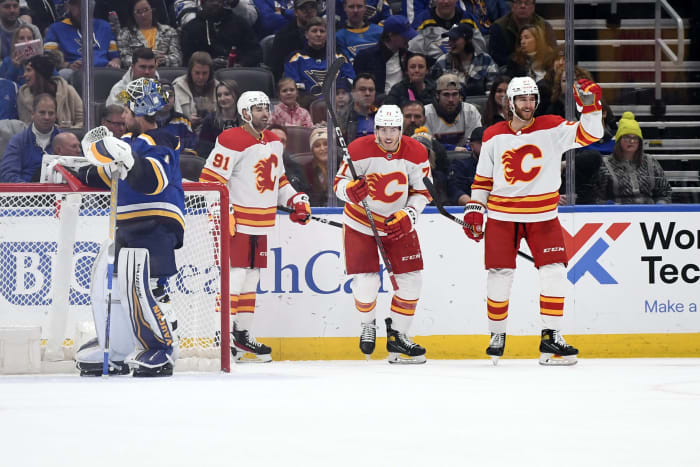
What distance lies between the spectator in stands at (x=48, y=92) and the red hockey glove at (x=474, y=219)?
2.11 m

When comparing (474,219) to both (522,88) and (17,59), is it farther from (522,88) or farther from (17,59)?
(17,59)

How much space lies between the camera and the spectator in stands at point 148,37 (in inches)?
255

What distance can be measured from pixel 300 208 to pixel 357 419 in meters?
2.41

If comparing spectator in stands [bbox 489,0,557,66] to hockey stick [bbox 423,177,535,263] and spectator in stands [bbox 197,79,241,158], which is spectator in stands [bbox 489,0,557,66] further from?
spectator in stands [bbox 197,79,241,158]

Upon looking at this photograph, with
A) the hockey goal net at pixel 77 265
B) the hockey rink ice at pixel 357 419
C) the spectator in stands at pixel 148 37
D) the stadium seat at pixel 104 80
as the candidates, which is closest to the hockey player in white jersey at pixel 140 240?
the hockey rink ice at pixel 357 419

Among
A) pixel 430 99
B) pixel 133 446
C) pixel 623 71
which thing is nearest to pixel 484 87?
pixel 430 99

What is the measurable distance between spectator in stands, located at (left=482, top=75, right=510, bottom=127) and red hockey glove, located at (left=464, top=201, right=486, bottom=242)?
2.75 feet

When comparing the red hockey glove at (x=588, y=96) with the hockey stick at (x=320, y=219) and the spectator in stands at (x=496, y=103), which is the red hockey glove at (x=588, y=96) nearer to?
the spectator in stands at (x=496, y=103)

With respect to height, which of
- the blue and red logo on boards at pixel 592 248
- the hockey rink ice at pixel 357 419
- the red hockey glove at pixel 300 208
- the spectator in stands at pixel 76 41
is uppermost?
the spectator in stands at pixel 76 41

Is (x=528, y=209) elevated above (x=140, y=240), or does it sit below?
above

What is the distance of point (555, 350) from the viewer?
5195 mm

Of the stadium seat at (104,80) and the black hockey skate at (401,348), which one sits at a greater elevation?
the stadium seat at (104,80)

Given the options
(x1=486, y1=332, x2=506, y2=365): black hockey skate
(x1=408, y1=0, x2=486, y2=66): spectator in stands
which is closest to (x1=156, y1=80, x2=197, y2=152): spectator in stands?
(x1=408, y1=0, x2=486, y2=66): spectator in stands

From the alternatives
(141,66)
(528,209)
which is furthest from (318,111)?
(528,209)
